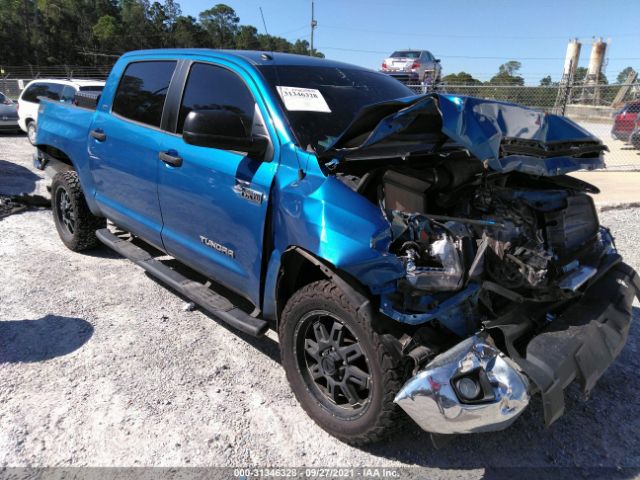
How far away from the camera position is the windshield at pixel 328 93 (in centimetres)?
308

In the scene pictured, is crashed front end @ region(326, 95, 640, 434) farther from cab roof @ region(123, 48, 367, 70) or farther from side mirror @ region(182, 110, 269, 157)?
cab roof @ region(123, 48, 367, 70)

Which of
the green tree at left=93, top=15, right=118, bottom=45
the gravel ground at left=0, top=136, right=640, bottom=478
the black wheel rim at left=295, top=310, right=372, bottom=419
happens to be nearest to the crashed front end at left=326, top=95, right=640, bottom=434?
the black wheel rim at left=295, top=310, right=372, bottom=419

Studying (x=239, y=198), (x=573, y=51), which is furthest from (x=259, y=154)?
(x=573, y=51)

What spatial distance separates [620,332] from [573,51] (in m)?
57.0

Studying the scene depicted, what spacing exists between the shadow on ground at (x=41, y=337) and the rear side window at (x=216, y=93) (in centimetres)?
175

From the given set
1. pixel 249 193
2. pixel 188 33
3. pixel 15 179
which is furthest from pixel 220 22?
pixel 249 193

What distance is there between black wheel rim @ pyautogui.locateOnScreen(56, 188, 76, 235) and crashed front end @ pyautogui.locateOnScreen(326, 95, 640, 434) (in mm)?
3764

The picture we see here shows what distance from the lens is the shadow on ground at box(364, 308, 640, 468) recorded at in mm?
2650

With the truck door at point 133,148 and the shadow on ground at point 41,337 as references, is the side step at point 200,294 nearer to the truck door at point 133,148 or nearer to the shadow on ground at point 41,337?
the truck door at point 133,148

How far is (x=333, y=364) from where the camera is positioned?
2.71 meters

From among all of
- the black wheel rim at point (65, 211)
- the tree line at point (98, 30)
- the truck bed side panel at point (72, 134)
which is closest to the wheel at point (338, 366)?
the truck bed side panel at point (72, 134)

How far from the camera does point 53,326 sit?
3.91 meters

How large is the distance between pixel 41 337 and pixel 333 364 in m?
2.43

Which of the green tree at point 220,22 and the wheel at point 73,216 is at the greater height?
the green tree at point 220,22
